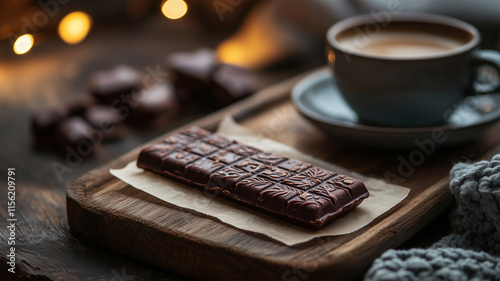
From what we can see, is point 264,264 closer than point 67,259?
Yes

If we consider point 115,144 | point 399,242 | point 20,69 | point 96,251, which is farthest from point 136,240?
point 20,69

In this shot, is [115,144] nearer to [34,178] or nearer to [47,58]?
[34,178]

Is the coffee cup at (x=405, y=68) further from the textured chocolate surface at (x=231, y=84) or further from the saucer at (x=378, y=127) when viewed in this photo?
the textured chocolate surface at (x=231, y=84)

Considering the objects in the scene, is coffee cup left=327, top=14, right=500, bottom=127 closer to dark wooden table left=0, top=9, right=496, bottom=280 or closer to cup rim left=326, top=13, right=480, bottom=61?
cup rim left=326, top=13, right=480, bottom=61

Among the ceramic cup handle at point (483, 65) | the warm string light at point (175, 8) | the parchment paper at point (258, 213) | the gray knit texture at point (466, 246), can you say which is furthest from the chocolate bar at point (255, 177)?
the warm string light at point (175, 8)

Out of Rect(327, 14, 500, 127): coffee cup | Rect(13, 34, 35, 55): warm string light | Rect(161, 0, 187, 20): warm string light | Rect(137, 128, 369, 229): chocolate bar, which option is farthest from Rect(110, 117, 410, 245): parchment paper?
Rect(161, 0, 187, 20): warm string light
